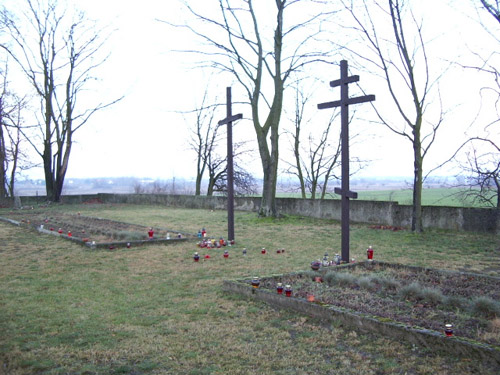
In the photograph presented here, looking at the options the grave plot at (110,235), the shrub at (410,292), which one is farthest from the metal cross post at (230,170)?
the shrub at (410,292)

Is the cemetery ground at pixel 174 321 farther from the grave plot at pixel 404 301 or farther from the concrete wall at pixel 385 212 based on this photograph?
the concrete wall at pixel 385 212

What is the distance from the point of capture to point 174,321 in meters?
4.79

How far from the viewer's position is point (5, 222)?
16.6 metres

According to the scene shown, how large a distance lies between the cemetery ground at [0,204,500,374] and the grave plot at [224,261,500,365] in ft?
0.41

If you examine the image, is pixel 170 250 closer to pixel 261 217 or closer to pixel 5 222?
pixel 261 217

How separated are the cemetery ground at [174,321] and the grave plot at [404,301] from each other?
0.12 meters

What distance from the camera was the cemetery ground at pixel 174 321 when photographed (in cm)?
362

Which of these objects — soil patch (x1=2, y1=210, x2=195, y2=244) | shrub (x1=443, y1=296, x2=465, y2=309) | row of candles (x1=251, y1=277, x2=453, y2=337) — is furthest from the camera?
soil patch (x1=2, y1=210, x2=195, y2=244)

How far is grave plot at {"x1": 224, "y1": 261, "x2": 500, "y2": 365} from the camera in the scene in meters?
3.90

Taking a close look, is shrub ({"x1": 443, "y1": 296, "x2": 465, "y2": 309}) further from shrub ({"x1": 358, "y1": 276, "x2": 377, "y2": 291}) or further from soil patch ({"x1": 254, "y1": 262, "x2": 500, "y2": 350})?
shrub ({"x1": 358, "y1": 276, "x2": 377, "y2": 291})

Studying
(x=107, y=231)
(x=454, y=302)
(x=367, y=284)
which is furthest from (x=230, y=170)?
(x=454, y=302)

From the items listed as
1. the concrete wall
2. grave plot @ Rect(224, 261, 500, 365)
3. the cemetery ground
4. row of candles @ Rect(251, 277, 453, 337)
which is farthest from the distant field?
row of candles @ Rect(251, 277, 453, 337)

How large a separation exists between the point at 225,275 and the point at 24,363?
3.79 meters

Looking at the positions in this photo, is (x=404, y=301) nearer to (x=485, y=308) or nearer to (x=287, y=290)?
(x=485, y=308)
